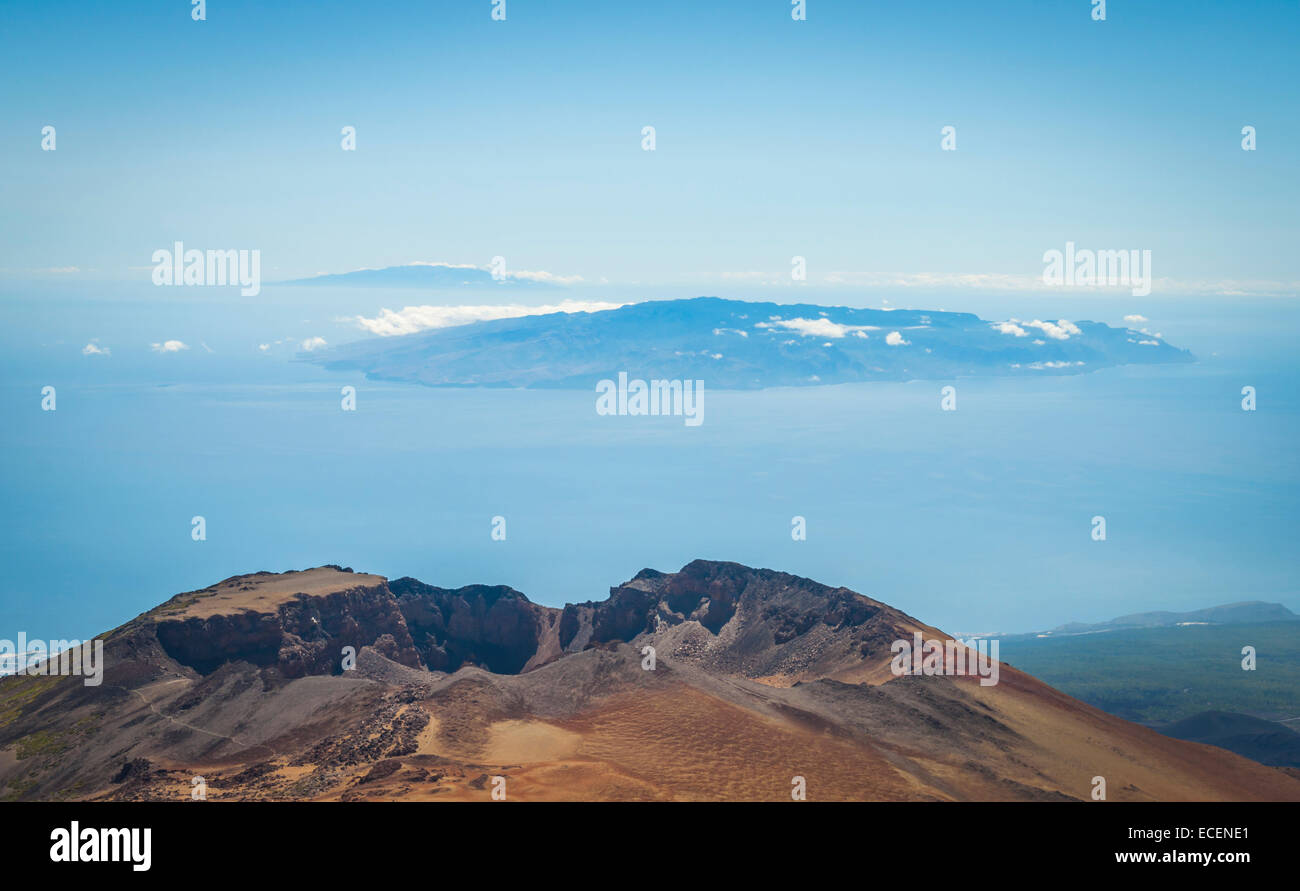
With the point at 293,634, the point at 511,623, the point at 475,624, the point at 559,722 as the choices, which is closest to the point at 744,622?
the point at 511,623

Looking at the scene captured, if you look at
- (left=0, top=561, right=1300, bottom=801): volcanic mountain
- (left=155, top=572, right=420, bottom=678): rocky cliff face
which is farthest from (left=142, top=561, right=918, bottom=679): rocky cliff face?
(left=0, top=561, right=1300, bottom=801): volcanic mountain

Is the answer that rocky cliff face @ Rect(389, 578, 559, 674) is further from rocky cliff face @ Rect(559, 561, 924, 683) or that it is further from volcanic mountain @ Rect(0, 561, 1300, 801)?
volcanic mountain @ Rect(0, 561, 1300, 801)

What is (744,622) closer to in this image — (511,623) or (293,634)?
(511,623)

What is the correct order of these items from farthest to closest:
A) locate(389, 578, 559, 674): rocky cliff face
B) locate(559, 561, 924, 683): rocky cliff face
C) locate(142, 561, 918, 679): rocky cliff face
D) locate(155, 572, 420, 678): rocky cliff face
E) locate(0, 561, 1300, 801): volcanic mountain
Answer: locate(389, 578, 559, 674): rocky cliff face
locate(559, 561, 924, 683): rocky cliff face
locate(142, 561, 918, 679): rocky cliff face
locate(155, 572, 420, 678): rocky cliff face
locate(0, 561, 1300, 801): volcanic mountain

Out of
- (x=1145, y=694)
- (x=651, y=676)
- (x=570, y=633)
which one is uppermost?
(x=651, y=676)

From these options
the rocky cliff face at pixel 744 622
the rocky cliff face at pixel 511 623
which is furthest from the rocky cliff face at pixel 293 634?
the rocky cliff face at pixel 744 622
